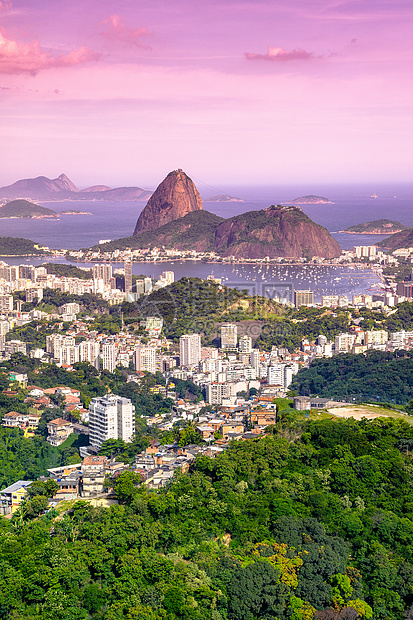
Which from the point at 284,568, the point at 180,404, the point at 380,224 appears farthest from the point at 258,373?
the point at 380,224

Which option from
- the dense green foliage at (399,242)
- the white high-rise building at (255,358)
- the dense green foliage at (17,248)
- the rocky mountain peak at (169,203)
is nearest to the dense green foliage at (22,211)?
the rocky mountain peak at (169,203)

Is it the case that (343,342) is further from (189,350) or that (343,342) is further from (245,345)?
(189,350)

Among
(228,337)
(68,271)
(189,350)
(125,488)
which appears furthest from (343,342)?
(68,271)

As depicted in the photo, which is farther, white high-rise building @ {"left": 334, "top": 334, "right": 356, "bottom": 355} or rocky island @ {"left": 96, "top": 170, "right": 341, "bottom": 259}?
rocky island @ {"left": 96, "top": 170, "right": 341, "bottom": 259}

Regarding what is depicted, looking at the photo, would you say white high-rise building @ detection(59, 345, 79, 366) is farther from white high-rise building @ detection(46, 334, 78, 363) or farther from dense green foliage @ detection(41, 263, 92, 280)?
dense green foliage @ detection(41, 263, 92, 280)

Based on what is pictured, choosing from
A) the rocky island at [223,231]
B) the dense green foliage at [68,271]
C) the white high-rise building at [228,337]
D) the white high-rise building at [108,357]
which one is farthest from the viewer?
the rocky island at [223,231]

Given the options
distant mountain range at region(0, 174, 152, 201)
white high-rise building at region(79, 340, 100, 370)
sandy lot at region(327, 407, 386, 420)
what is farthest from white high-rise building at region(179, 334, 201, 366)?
distant mountain range at region(0, 174, 152, 201)

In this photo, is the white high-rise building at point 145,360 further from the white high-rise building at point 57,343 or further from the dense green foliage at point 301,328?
the dense green foliage at point 301,328
